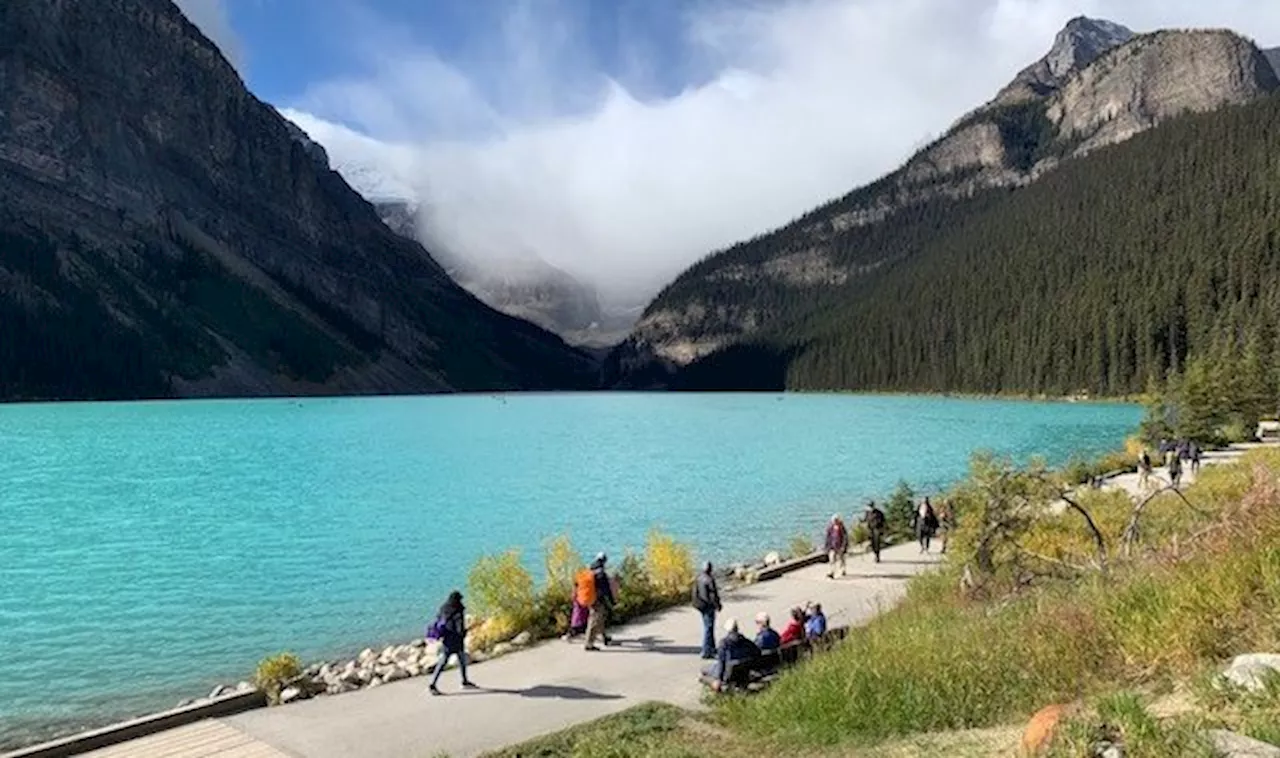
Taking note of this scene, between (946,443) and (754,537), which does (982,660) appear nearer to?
(754,537)

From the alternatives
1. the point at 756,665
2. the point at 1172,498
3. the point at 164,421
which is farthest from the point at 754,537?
the point at 164,421

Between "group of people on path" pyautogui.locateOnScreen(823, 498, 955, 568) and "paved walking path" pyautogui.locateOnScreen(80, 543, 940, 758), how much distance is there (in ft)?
14.6

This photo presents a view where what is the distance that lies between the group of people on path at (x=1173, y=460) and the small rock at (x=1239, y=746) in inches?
1330

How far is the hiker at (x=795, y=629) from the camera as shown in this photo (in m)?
16.9

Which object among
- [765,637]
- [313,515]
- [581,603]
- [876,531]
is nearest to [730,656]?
[765,637]

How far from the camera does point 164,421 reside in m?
115

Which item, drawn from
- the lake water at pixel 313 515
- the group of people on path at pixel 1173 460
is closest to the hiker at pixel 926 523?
the lake water at pixel 313 515

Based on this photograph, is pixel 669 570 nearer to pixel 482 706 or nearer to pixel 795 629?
pixel 795 629

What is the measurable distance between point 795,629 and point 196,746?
9.72 metres

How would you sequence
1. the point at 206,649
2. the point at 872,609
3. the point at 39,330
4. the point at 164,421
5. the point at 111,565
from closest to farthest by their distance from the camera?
the point at 872,609 → the point at 206,649 → the point at 111,565 → the point at 164,421 → the point at 39,330

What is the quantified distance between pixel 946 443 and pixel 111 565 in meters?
65.6

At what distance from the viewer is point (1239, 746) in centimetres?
668

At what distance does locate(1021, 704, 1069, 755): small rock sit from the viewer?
25.0 feet

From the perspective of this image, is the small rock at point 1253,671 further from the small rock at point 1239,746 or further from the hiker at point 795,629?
the hiker at point 795,629
